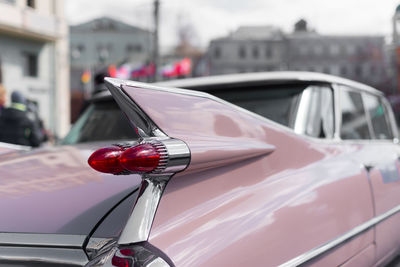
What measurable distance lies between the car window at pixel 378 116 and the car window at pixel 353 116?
184mm

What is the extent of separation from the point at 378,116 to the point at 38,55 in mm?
21413

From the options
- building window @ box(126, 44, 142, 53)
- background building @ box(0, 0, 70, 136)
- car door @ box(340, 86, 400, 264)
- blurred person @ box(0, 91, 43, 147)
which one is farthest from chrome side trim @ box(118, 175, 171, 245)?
building window @ box(126, 44, 142, 53)

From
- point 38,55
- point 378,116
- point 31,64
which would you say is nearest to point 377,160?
point 378,116

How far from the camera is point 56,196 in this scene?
5.03 feet

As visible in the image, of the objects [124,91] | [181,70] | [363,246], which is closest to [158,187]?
[124,91]

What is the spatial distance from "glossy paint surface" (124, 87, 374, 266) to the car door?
0.35 metres

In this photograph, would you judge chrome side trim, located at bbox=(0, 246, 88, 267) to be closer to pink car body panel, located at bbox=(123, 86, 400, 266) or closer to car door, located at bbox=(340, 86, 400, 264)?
pink car body panel, located at bbox=(123, 86, 400, 266)

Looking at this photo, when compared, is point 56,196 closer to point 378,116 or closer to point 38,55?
point 378,116

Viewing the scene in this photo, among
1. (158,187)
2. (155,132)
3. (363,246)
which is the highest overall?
(155,132)

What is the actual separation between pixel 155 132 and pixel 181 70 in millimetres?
31633

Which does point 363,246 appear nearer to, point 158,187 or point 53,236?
point 158,187

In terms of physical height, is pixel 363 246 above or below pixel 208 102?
below

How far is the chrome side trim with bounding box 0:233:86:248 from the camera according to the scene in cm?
133

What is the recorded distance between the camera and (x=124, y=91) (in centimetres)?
128
